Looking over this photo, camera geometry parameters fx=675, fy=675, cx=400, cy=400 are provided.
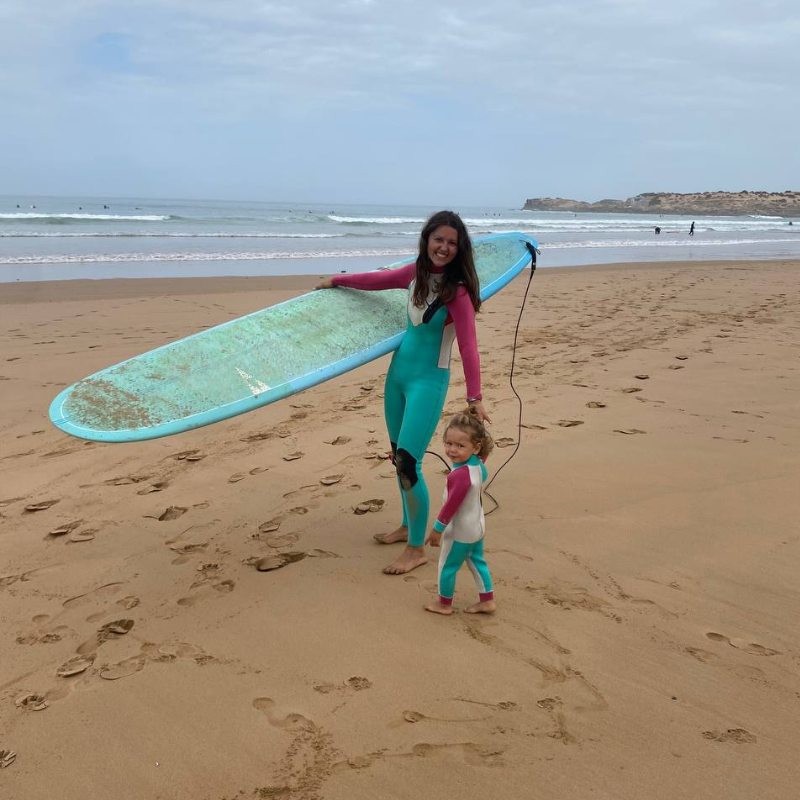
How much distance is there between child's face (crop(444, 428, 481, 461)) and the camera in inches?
101

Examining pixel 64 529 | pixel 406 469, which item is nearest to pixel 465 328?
pixel 406 469

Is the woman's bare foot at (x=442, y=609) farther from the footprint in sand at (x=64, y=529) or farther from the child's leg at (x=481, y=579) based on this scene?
the footprint in sand at (x=64, y=529)

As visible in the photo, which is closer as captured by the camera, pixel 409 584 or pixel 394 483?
pixel 409 584

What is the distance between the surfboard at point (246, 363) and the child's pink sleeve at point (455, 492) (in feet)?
3.41

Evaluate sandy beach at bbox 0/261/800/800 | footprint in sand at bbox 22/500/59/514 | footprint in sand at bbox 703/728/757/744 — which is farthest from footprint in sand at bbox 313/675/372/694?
footprint in sand at bbox 22/500/59/514

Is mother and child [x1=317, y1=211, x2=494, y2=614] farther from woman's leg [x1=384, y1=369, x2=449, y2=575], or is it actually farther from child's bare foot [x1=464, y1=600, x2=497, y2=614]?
child's bare foot [x1=464, y1=600, x2=497, y2=614]

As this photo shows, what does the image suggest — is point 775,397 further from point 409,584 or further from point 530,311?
point 530,311

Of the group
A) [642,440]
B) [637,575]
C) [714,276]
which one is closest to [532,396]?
[642,440]

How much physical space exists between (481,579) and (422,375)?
0.93 meters

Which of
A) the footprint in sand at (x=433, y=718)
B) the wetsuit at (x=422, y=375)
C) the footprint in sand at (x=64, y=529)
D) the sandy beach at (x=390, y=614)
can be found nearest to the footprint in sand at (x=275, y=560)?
the sandy beach at (x=390, y=614)

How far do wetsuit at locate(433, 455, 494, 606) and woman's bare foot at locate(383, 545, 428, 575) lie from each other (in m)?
0.38

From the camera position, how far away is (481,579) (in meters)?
2.66

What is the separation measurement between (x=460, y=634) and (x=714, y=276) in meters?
13.4

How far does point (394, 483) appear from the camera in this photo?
4059 mm
